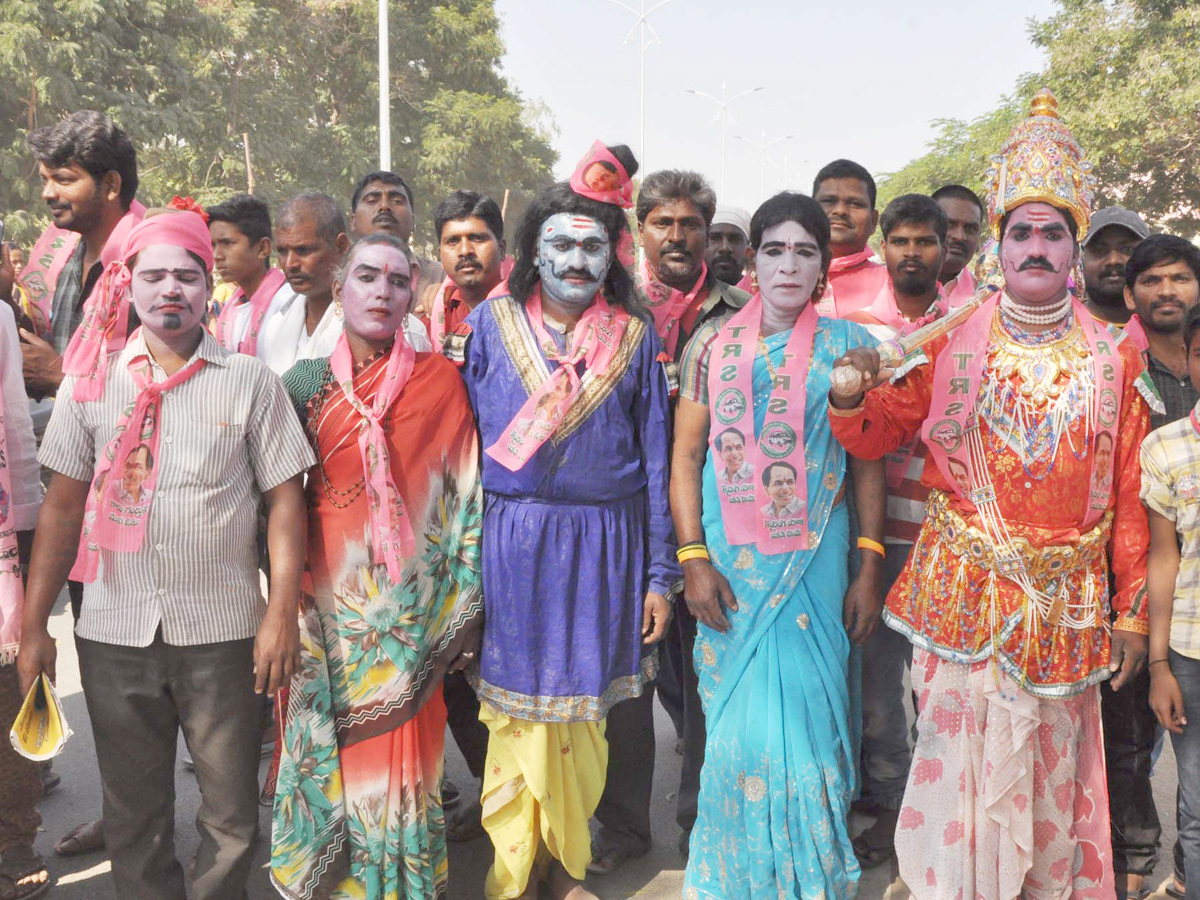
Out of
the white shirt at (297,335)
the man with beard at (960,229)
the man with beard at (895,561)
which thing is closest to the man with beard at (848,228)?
the man with beard at (895,561)

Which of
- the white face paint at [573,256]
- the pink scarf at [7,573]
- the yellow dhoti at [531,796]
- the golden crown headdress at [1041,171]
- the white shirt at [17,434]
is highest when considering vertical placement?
the golden crown headdress at [1041,171]

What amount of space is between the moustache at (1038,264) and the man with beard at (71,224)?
3.00m

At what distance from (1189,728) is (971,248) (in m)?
2.63

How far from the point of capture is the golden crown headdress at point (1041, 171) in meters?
3.01

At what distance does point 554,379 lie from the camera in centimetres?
336

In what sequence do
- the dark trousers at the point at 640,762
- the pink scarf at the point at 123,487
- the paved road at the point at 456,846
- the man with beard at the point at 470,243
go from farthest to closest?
the man with beard at the point at 470,243 < the dark trousers at the point at 640,762 < the paved road at the point at 456,846 < the pink scarf at the point at 123,487

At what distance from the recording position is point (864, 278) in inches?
178

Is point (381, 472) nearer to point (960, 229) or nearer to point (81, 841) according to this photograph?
point (81, 841)

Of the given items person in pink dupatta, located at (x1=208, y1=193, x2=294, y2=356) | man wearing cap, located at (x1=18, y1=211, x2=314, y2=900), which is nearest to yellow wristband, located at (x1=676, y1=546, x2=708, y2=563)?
man wearing cap, located at (x1=18, y1=211, x2=314, y2=900)

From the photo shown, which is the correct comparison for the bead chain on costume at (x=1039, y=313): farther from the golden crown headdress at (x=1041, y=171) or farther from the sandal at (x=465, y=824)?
the sandal at (x=465, y=824)

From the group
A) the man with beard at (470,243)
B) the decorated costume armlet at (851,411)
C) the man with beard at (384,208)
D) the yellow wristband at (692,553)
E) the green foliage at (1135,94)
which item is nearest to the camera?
the decorated costume armlet at (851,411)

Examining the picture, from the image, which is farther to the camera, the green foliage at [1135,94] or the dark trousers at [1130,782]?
the green foliage at [1135,94]

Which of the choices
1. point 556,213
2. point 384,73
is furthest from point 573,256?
point 384,73

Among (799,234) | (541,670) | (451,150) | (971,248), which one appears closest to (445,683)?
(541,670)
